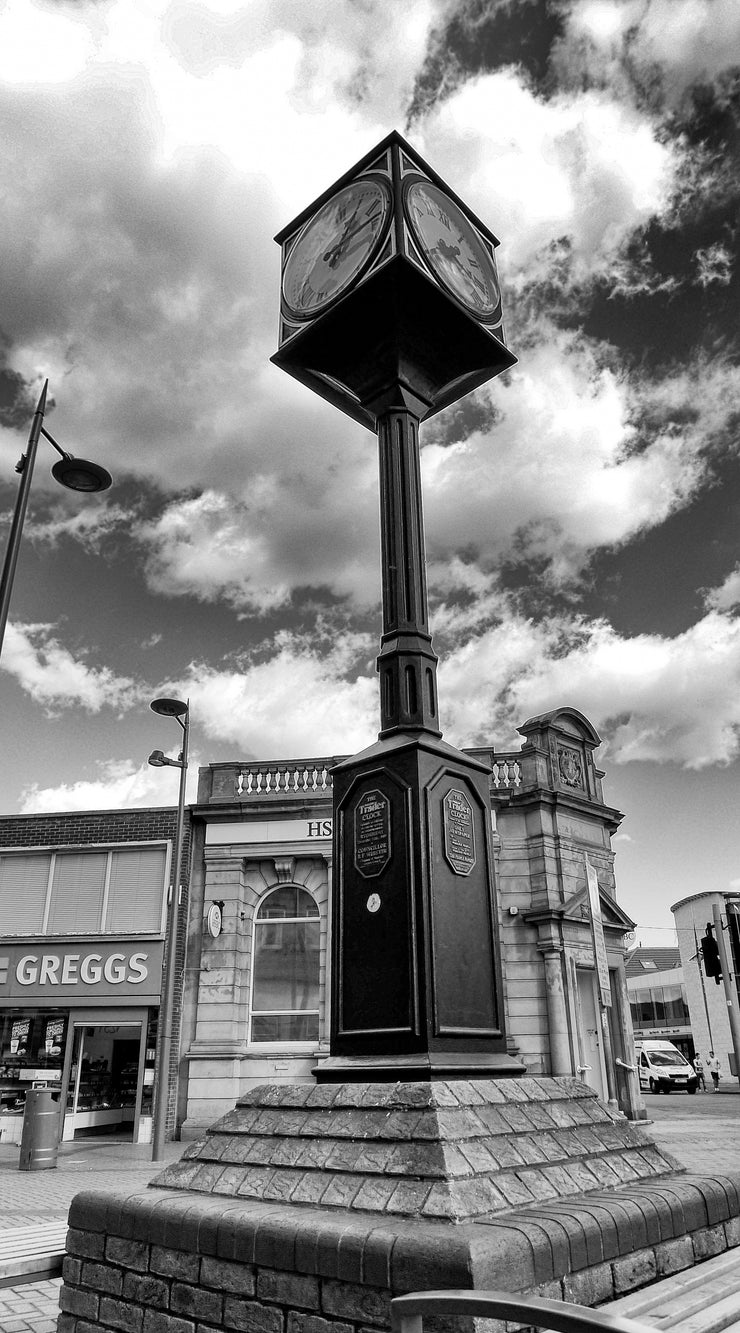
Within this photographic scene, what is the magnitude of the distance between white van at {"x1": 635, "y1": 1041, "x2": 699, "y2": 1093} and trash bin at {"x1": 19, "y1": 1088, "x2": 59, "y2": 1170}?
2480 cm

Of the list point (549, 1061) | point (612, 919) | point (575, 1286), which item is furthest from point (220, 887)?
point (575, 1286)

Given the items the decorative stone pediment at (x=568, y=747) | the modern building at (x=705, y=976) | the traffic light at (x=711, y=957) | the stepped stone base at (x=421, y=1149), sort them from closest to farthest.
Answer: the stepped stone base at (x=421, y=1149)
the decorative stone pediment at (x=568, y=747)
the traffic light at (x=711, y=957)
the modern building at (x=705, y=976)

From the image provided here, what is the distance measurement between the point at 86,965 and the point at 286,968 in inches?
142

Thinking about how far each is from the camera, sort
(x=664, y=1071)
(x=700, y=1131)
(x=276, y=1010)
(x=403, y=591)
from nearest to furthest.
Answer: (x=403, y=591) < (x=700, y=1131) < (x=276, y=1010) < (x=664, y=1071)

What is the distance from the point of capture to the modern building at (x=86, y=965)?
1625 cm

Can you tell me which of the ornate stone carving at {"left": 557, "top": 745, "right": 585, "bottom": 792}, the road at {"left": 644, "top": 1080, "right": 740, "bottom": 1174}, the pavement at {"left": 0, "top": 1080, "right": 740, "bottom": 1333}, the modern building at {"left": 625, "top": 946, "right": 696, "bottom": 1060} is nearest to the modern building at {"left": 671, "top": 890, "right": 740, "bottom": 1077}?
the modern building at {"left": 625, "top": 946, "right": 696, "bottom": 1060}

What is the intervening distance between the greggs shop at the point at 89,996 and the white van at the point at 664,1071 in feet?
72.7

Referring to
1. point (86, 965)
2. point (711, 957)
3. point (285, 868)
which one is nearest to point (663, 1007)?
point (711, 957)

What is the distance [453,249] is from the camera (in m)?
6.75

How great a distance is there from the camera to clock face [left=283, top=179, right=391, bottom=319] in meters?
6.35

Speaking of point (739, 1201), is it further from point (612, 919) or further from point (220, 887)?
point (612, 919)

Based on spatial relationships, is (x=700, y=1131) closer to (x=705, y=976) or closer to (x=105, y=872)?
(x=105, y=872)

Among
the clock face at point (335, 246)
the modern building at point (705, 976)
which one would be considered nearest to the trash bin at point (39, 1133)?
Result: the clock face at point (335, 246)

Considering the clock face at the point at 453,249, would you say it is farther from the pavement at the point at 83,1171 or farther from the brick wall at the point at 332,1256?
the pavement at the point at 83,1171
